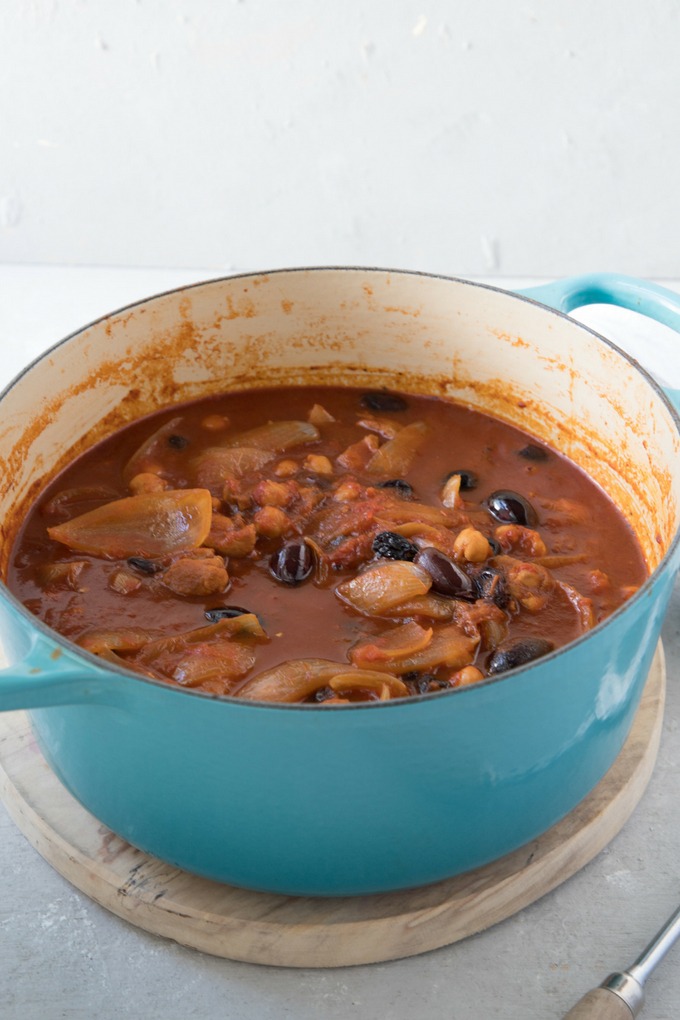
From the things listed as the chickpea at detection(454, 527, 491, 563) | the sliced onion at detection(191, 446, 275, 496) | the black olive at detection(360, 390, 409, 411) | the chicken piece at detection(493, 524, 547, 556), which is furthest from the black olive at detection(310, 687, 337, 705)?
the black olive at detection(360, 390, 409, 411)

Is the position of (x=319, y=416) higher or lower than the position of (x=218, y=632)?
higher

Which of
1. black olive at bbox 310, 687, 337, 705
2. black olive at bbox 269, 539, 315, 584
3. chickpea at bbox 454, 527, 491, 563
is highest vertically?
chickpea at bbox 454, 527, 491, 563

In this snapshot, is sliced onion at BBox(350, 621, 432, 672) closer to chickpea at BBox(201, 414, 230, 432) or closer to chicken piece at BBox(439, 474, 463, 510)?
chicken piece at BBox(439, 474, 463, 510)

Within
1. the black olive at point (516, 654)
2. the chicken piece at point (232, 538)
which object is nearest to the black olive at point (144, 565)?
the chicken piece at point (232, 538)

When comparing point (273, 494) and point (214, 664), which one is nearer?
point (214, 664)

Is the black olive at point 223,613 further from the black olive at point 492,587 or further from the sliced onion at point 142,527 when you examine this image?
the black olive at point 492,587

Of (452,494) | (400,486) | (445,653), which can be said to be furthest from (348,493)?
(445,653)

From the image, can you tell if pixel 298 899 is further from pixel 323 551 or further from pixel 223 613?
pixel 323 551
